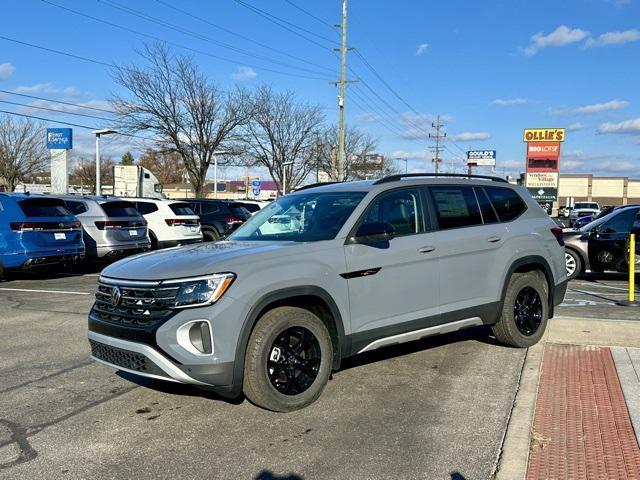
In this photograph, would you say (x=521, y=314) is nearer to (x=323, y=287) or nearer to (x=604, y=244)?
(x=323, y=287)

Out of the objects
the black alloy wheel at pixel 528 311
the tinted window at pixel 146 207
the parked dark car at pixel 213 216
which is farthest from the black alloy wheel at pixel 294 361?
the parked dark car at pixel 213 216

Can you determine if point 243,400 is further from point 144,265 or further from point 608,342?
point 608,342

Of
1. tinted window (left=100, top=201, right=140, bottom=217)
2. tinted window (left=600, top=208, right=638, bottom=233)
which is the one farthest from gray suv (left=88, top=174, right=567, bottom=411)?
tinted window (left=100, top=201, right=140, bottom=217)

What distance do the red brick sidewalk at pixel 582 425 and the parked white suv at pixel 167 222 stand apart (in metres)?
11.9

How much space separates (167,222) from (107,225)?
251 cm

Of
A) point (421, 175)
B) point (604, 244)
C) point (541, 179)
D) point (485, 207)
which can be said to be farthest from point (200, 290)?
point (541, 179)

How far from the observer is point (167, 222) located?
1609 cm

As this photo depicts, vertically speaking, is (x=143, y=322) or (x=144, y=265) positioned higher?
(x=144, y=265)

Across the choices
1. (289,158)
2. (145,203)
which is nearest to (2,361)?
(145,203)

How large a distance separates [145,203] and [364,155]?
3969 centimetres

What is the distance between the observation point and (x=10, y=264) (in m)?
11.2

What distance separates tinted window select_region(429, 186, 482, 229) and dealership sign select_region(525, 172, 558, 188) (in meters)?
41.9

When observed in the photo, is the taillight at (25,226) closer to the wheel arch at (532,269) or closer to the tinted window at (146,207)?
the tinted window at (146,207)

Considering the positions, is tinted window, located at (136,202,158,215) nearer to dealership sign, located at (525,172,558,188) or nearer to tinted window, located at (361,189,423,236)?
tinted window, located at (361,189,423,236)
